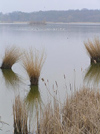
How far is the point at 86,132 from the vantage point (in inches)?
123

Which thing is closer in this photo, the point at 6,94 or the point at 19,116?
the point at 19,116

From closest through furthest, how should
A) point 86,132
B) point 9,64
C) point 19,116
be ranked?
point 86,132, point 19,116, point 9,64

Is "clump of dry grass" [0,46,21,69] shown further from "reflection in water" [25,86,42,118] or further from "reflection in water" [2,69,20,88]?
"reflection in water" [25,86,42,118]

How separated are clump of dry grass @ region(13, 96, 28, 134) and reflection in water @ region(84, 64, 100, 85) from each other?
3239 millimetres

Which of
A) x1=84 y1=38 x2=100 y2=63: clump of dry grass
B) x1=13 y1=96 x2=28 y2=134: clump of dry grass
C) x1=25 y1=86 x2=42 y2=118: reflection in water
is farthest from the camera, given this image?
x1=84 y1=38 x2=100 y2=63: clump of dry grass

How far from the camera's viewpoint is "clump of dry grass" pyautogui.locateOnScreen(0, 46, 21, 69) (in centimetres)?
823

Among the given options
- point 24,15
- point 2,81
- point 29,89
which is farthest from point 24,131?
point 24,15

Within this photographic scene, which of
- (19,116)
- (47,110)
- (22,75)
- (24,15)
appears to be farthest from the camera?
(24,15)

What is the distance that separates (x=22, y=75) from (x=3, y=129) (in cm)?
384

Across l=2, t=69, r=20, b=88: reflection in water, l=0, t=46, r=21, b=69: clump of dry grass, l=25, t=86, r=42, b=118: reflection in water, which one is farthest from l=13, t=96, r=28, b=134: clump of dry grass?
l=0, t=46, r=21, b=69: clump of dry grass

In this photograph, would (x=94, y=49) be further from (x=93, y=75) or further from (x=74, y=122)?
(x=74, y=122)

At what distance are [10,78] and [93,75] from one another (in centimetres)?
212

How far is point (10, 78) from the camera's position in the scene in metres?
7.63

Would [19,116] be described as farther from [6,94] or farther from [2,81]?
[2,81]
